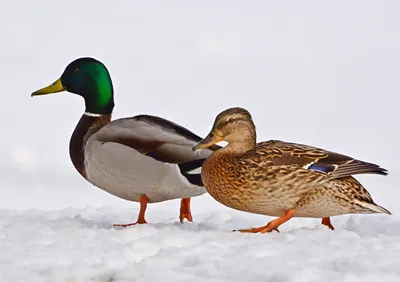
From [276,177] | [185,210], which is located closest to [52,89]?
[185,210]

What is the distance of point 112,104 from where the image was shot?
766cm

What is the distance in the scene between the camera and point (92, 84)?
7.60 metres

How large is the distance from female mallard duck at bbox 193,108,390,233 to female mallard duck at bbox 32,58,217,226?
43 cm

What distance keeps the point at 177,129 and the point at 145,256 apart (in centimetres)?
214

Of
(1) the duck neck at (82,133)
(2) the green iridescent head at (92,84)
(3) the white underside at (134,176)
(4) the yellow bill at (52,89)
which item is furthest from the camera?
(4) the yellow bill at (52,89)

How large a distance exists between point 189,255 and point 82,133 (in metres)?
2.64

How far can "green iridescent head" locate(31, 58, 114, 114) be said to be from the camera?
24.9 ft

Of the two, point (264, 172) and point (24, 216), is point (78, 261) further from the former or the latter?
point (24, 216)

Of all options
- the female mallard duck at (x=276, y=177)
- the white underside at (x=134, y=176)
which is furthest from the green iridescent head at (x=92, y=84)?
the female mallard duck at (x=276, y=177)

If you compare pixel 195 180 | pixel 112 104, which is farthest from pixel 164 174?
pixel 112 104

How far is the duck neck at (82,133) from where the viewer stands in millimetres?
7366

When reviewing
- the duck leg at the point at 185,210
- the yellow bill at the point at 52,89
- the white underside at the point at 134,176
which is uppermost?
the yellow bill at the point at 52,89

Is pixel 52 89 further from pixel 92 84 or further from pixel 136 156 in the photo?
pixel 136 156

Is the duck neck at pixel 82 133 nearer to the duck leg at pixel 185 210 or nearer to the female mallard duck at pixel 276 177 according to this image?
the duck leg at pixel 185 210
